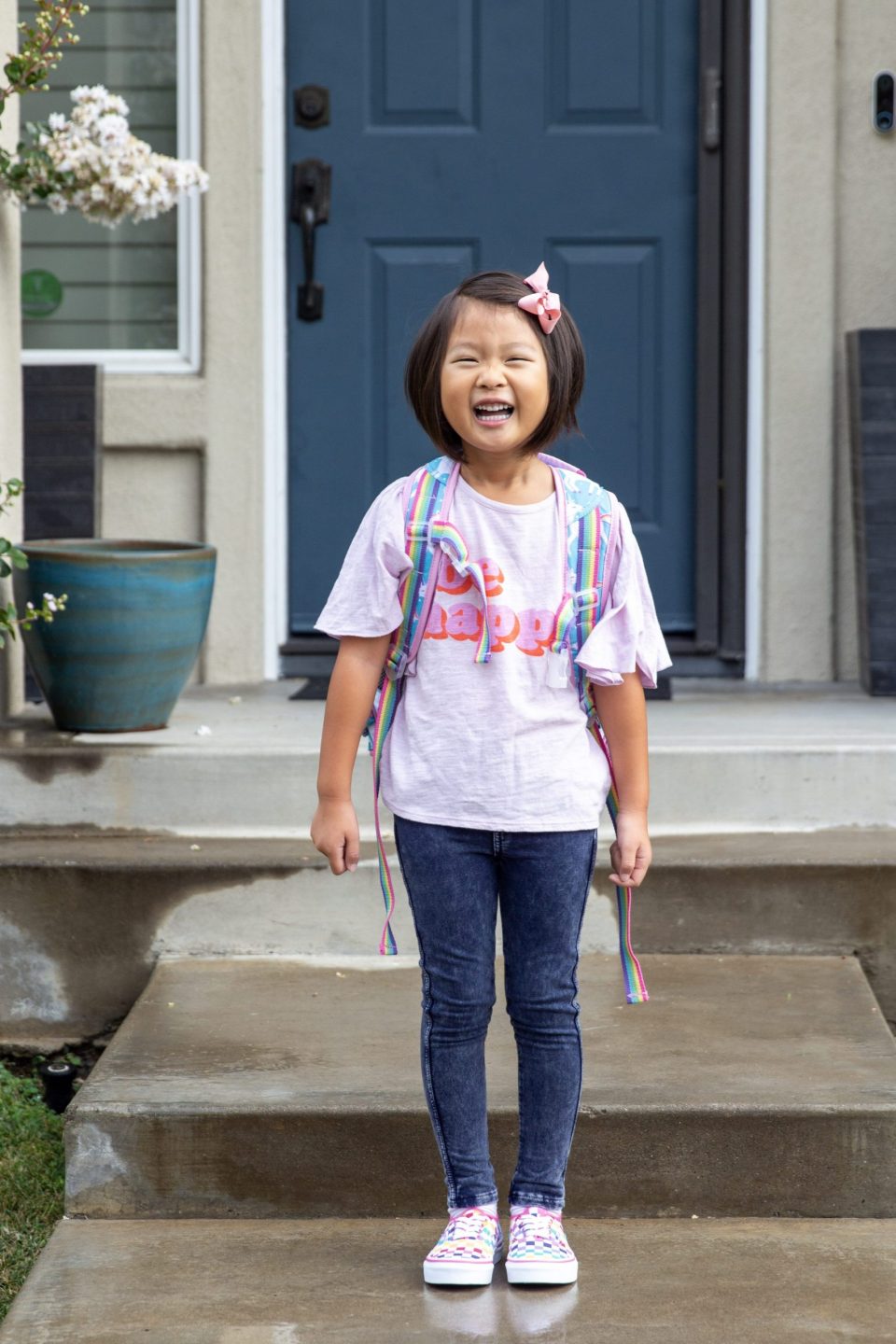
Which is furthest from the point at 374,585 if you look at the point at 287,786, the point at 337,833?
the point at 287,786

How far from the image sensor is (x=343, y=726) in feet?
7.62

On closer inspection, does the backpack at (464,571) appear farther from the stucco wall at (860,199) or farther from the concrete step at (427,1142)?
the stucco wall at (860,199)

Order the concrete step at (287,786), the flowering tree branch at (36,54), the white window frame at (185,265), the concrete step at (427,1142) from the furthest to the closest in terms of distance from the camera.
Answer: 1. the white window frame at (185,265)
2. the concrete step at (287,786)
3. the flowering tree branch at (36,54)
4. the concrete step at (427,1142)

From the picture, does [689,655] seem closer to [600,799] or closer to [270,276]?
[270,276]

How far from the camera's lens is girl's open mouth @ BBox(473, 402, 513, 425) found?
226cm

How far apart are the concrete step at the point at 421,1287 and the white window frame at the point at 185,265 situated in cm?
285

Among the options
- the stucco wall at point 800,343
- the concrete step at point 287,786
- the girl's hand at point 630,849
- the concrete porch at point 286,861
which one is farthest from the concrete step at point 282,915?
the stucco wall at point 800,343

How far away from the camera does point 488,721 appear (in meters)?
2.29

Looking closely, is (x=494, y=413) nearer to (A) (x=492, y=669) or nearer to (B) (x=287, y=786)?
(A) (x=492, y=669)

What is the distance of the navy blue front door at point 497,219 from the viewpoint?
15.7 feet

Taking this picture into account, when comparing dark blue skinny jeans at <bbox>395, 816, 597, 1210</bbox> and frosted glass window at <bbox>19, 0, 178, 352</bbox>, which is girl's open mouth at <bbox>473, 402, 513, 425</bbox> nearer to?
dark blue skinny jeans at <bbox>395, 816, 597, 1210</bbox>

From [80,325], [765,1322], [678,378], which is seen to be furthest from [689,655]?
[765,1322]

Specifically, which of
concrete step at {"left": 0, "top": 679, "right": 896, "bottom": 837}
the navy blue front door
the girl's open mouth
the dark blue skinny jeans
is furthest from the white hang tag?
the navy blue front door

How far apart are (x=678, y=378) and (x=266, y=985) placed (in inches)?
95.0
